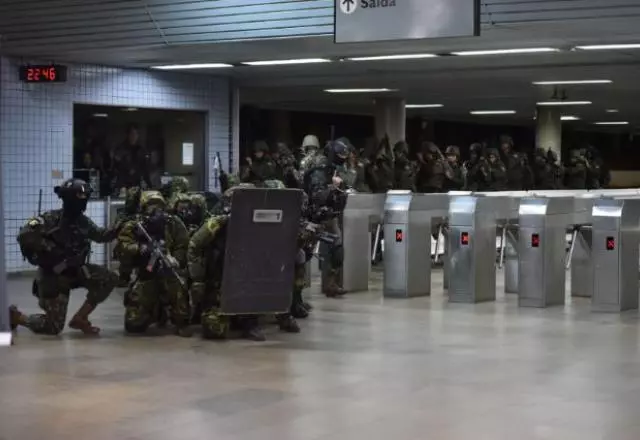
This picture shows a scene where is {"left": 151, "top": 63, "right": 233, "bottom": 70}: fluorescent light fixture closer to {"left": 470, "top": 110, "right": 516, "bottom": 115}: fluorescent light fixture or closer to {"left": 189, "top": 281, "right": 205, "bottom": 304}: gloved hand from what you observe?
{"left": 189, "top": 281, "right": 205, "bottom": 304}: gloved hand

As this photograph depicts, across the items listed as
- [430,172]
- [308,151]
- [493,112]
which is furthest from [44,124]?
[493,112]

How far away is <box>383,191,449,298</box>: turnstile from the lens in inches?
492

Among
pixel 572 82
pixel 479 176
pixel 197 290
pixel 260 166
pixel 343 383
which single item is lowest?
pixel 343 383

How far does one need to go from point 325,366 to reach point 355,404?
1.33 metres

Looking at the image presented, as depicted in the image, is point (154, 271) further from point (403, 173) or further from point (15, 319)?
point (403, 173)

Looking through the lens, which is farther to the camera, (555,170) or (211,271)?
(555,170)

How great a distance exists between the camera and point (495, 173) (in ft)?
64.6

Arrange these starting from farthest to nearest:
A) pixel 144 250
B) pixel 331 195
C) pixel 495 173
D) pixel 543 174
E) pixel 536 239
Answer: pixel 543 174
pixel 495 173
pixel 536 239
pixel 331 195
pixel 144 250

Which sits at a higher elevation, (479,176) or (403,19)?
(403,19)

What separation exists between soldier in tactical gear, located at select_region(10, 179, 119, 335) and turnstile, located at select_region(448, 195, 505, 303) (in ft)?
13.8

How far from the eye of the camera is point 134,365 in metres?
8.16

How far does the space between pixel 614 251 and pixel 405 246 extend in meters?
2.44

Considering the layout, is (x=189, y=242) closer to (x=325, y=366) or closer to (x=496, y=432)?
(x=325, y=366)

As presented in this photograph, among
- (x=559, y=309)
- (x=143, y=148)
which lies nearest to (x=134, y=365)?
(x=559, y=309)
